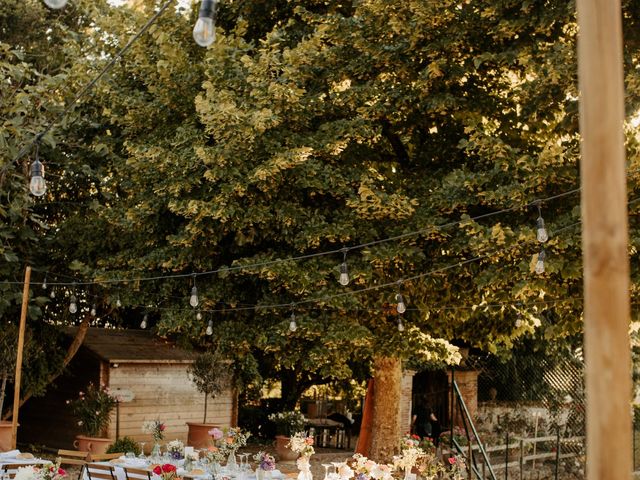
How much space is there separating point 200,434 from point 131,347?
2482mm

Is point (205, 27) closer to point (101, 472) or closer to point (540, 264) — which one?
point (540, 264)

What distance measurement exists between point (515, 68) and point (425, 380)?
1156 cm

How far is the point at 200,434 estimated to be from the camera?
18781mm

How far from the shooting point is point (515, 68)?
47.6ft

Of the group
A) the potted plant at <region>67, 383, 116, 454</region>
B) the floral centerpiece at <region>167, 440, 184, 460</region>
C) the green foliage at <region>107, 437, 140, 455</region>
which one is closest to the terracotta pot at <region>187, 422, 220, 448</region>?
the potted plant at <region>67, 383, 116, 454</region>

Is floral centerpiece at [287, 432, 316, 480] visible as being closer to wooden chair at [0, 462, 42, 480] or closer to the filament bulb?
wooden chair at [0, 462, 42, 480]

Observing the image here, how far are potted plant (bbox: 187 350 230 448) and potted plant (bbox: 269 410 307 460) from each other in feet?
6.05

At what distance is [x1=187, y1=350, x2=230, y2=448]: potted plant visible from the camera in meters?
18.4

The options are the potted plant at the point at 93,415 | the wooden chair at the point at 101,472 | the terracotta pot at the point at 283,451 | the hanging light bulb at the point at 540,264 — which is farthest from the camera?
the terracotta pot at the point at 283,451

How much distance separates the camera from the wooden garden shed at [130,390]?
18703 mm

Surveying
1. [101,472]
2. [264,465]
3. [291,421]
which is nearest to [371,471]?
[264,465]

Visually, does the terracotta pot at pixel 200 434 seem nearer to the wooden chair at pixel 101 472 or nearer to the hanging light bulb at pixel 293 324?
the hanging light bulb at pixel 293 324

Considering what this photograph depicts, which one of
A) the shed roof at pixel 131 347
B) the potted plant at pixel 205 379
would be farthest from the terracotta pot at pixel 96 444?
the potted plant at pixel 205 379

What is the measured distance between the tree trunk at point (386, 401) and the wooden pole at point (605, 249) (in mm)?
13759
